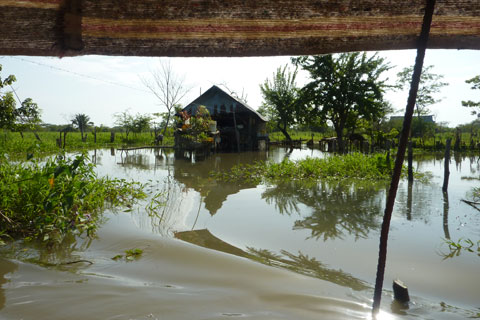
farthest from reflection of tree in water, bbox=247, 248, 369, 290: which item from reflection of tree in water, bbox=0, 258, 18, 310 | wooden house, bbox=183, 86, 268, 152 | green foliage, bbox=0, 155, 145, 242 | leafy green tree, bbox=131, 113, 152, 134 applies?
leafy green tree, bbox=131, 113, 152, 134

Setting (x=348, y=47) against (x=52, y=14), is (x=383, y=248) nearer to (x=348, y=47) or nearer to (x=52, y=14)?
(x=348, y=47)

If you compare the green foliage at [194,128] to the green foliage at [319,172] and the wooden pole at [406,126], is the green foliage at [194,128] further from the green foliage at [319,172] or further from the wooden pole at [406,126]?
the wooden pole at [406,126]

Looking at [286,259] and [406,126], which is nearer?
[406,126]

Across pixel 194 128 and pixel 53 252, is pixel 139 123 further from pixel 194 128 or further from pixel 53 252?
pixel 53 252

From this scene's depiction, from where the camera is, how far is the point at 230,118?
25.9m

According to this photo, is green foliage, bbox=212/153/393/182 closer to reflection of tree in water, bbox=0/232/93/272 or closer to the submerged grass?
the submerged grass

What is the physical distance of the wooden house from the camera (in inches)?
977

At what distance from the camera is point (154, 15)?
149 cm

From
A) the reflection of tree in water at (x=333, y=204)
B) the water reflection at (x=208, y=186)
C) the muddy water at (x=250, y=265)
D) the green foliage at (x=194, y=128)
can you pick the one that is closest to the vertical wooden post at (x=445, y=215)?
the muddy water at (x=250, y=265)

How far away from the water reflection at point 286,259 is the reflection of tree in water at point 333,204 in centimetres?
116

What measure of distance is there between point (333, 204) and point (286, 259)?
381 centimetres

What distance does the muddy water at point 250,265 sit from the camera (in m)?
2.81

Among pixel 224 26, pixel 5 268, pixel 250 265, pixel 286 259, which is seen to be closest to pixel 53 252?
pixel 5 268

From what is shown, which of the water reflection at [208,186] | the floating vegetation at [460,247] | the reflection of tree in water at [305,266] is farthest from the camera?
the water reflection at [208,186]
